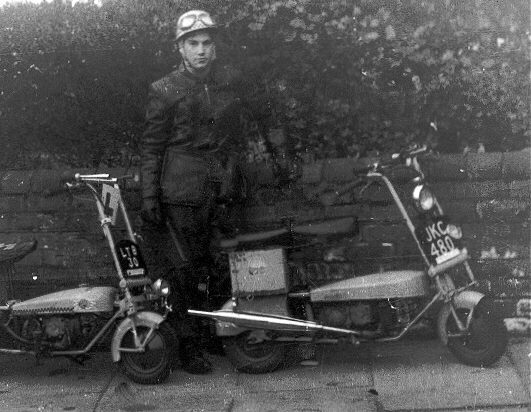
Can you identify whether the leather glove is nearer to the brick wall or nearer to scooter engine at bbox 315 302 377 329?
the brick wall

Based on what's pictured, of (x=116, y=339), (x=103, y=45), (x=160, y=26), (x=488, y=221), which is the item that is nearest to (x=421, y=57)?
(x=488, y=221)

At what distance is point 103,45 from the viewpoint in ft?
20.3

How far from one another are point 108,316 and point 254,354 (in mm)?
940

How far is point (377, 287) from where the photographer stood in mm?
5500

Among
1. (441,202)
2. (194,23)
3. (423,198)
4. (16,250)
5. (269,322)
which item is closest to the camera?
(423,198)

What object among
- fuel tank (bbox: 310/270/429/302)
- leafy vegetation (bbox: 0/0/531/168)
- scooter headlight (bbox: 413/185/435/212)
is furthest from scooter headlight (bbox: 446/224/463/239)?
leafy vegetation (bbox: 0/0/531/168)

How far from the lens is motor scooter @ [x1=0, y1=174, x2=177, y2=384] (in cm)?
559

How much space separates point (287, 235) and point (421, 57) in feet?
4.99

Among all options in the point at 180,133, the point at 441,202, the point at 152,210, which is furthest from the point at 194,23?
the point at 441,202

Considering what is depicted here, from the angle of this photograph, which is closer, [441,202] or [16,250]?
[16,250]

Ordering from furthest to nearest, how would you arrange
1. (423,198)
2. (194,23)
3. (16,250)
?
(16,250)
(194,23)
(423,198)

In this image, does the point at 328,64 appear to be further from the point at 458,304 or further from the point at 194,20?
the point at 458,304

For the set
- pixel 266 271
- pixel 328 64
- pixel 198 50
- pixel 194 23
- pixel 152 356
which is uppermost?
pixel 194 23

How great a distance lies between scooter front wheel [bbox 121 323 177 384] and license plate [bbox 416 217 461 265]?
164 cm
